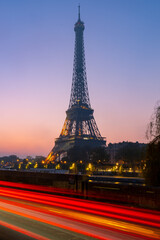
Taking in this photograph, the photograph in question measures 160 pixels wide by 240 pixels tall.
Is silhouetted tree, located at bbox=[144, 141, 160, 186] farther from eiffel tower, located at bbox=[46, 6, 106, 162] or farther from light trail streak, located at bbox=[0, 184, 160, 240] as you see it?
eiffel tower, located at bbox=[46, 6, 106, 162]

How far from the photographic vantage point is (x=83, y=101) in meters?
153

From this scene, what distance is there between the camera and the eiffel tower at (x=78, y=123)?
460 ft

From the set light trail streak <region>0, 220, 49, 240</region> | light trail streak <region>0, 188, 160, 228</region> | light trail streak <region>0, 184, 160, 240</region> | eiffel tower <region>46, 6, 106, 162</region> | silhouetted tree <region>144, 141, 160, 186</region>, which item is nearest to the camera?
light trail streak <region>0, 220, 49, 240</region>

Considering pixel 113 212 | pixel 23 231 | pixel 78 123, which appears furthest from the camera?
pixel 78 123

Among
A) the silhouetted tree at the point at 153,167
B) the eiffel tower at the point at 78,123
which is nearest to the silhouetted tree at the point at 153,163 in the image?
the silhouetted tree at the point at 153,167

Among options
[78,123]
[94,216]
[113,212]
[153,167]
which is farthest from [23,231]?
[78,123]

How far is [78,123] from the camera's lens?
14512cm

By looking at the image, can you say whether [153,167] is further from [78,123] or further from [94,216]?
[78,123]

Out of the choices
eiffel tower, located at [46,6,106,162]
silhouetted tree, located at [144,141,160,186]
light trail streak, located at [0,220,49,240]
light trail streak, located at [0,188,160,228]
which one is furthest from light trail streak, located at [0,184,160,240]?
eiffel tower, located at [46,6,106,162]

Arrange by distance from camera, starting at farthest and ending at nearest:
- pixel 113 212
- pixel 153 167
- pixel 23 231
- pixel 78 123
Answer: pixel 78 123 < pixel 153 167 < pixel 113 212 < pixel 23 231

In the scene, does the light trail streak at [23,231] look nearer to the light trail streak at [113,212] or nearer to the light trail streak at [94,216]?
the light trail streak at [94,216]

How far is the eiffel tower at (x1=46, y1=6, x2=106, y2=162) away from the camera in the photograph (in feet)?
460

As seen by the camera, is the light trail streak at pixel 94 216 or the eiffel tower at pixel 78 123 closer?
the light trail streak at pixel 94 216

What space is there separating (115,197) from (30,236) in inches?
296
